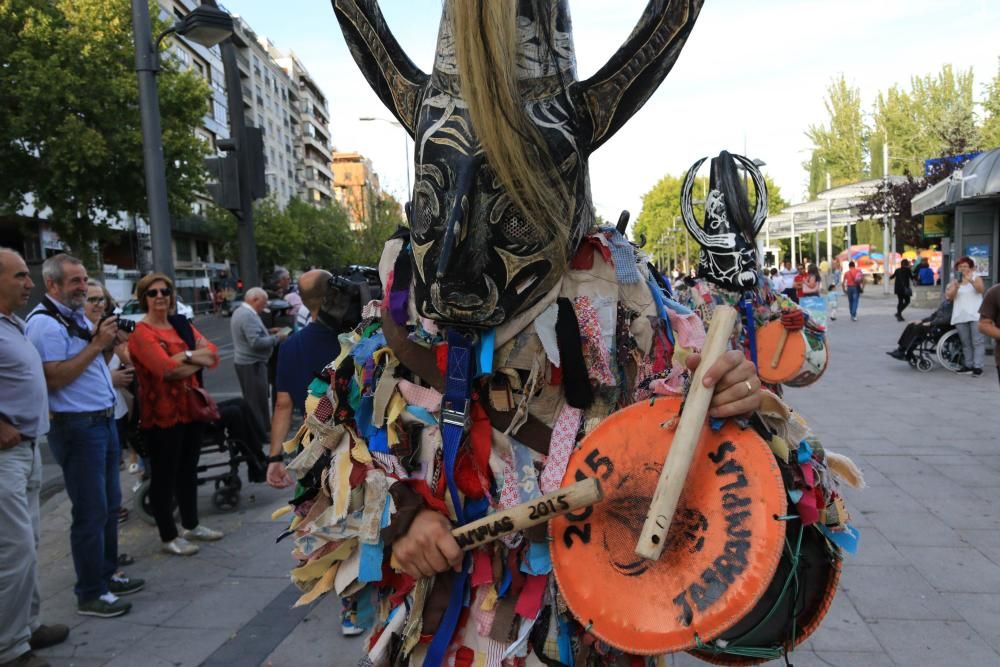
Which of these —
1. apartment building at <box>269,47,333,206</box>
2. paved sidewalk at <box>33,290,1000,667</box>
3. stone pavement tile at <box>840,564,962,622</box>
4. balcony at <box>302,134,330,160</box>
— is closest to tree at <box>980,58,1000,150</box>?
paved sidewalk at <box>33,290,1000,667</box>

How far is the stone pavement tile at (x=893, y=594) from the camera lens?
Result: 3.40 metres

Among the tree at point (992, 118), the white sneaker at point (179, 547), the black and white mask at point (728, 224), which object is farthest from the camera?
the tree at point (992, 118)

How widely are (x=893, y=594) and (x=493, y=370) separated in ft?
10.7

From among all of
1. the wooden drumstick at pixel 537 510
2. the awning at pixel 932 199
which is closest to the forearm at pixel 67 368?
the wooden drumstick at pixel 537 510

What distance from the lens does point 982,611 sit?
11.1 feet

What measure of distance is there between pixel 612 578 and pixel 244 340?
676 centimetres

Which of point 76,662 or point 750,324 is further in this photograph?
point 750,324

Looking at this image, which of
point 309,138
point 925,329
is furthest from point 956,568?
point 309,138

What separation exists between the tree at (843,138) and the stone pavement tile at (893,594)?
42286 mm

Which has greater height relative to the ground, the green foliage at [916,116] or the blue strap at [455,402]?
the green foliage at [916,116]

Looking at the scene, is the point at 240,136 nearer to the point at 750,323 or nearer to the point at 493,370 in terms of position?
the point at 750,323

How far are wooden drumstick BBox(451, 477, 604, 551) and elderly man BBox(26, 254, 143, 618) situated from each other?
129 inches

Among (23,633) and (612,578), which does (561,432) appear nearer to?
(612,578)

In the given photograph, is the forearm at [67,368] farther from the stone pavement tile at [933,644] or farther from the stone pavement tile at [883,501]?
the stone pavement tile at [883,501]
